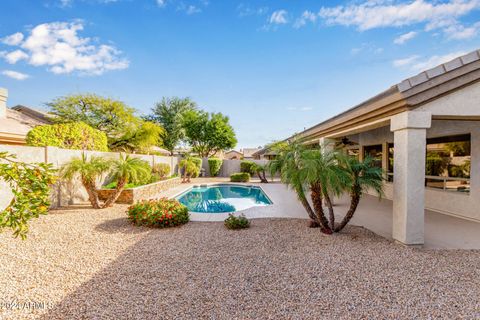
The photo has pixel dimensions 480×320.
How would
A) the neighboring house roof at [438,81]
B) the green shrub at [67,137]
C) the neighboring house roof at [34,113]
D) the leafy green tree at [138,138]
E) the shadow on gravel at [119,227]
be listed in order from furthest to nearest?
the leafy green tree at [138,138]
the neighboring house roof at [34,113]
the green shrub at [67,137]
the shadow on gravel at [119,227]
the neighboring house roof at [438,81]

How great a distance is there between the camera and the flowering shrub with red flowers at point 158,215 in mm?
7023

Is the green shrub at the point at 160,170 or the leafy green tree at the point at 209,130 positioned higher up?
the leafy green tree at the point at 209,130

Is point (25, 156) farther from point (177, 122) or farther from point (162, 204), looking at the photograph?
point (177, 122)

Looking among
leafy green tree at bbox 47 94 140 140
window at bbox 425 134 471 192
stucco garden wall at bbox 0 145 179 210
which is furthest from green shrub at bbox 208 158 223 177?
window at bbox 425 134 471 192

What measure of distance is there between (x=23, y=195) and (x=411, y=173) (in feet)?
21.1

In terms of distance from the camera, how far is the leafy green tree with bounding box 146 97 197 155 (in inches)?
1335

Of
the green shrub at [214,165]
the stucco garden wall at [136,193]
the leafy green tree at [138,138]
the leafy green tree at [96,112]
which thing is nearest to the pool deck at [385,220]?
the stucco garden wall at [136,193]

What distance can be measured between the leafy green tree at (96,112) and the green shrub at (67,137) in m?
9.09

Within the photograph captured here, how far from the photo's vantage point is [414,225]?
17.4 ft

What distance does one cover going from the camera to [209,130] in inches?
1267

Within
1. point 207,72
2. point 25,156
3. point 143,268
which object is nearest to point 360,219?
point 143,268

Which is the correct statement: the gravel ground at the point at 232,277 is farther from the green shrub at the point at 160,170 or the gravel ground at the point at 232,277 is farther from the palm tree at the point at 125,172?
the green shrub at the point at 160,170

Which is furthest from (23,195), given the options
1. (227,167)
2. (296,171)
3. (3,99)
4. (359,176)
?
(227,167)

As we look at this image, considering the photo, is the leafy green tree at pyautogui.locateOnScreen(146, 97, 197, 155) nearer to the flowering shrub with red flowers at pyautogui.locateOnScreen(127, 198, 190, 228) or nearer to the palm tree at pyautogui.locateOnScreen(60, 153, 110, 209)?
the palm tree at pyautogui.locateOnScreen(60, 153, 110, 209)
